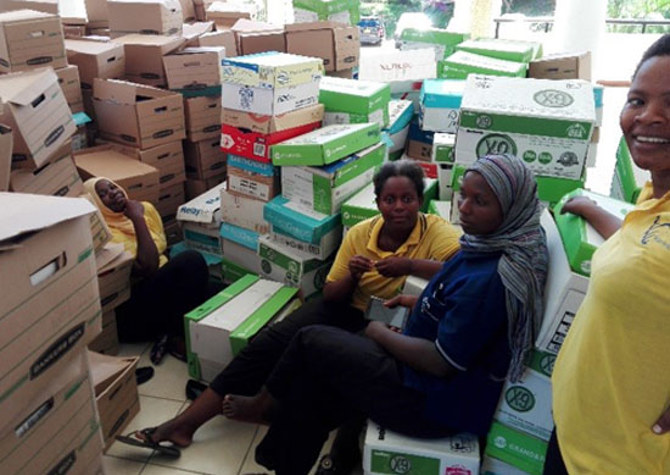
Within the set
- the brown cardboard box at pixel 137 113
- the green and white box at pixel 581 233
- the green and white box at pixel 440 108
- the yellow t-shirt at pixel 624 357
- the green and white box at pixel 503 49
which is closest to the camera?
the yellow t-shirt at pixel 624 357

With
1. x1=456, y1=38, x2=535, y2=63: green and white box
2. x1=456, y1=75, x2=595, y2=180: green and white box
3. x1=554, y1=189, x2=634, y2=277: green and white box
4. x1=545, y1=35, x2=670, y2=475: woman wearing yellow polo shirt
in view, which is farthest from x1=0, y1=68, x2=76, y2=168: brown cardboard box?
x1=456, y1=38, x2=535, y2=63: green and white box

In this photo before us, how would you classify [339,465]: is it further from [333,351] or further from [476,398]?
[476,398]

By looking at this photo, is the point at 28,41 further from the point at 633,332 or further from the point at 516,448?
the point at 633,332

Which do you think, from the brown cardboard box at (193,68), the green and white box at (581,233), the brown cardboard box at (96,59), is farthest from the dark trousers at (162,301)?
the green and white box at (581,233)

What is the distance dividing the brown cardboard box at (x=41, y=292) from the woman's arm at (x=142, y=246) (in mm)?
1220

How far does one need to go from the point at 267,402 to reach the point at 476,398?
2.45 ft

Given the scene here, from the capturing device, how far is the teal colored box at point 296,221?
248cm

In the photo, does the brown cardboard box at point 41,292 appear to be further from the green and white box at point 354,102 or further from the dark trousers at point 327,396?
the green and white box at point 354,102

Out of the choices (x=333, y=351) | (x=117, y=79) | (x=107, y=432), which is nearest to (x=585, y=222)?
(x=333, y=351)

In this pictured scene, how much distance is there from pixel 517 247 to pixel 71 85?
2777 mm

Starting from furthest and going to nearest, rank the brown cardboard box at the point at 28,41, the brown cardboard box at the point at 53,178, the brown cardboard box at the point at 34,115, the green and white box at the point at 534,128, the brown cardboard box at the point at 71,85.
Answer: the brown cardboard box at the point at 71,85 < the brown cardboard box at the point at 28,41 < the brown cardboard box at the point at 53,178 < the brown cardboard box at the point at 34,115 < the green and white box at the point at 534,128

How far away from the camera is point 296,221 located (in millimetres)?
2516

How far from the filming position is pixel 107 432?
6.62 feet

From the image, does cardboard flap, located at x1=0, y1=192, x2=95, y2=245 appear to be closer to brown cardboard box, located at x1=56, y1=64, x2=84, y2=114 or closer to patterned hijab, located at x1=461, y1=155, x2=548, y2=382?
patterned hijab, located at x1=461, y1=155, x2=548, y2=382
